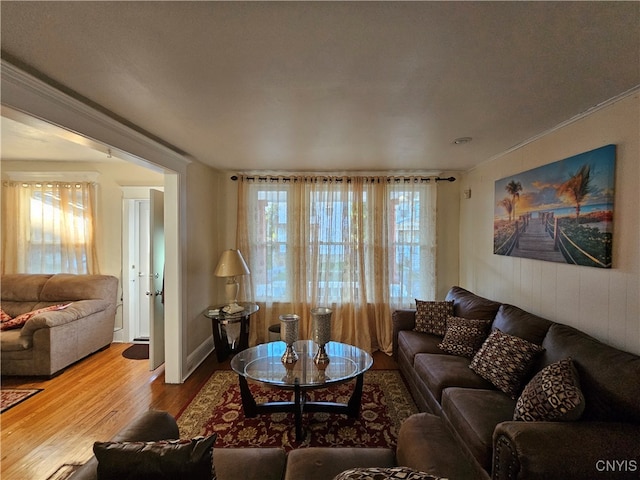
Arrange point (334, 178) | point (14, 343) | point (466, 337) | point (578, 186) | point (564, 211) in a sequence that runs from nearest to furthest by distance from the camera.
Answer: point (578, 186) → point (564, 211) → point (466, 337) → point (14, 343) → point (334, 178)

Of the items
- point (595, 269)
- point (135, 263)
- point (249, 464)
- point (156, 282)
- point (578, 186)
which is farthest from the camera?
point (135, 263)

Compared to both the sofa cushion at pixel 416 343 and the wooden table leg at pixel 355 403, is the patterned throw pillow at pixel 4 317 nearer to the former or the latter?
the wooden table leg at pixel 355 403

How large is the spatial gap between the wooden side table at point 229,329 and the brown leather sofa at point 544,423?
2149mm

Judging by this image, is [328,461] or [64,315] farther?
[64,315]

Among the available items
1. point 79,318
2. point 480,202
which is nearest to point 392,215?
point 480,202

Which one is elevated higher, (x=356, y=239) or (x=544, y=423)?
(x=356, y=239)

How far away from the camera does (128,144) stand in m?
2.38

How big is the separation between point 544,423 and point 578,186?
1.59 metres

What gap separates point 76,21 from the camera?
45.5 inches

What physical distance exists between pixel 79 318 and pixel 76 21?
3524 mm

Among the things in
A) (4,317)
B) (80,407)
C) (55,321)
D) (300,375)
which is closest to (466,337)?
(300,375)

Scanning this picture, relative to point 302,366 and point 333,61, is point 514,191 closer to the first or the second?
point 333,61

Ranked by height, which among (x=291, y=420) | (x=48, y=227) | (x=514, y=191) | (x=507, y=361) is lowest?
(x=291, y=420)

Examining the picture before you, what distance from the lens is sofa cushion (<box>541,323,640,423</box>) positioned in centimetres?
144
